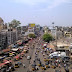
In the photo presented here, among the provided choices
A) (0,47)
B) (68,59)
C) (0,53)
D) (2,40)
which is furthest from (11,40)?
(68,59)

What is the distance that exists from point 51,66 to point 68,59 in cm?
558

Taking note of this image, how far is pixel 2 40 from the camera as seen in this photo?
134ft

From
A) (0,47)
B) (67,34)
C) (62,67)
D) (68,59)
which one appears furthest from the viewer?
(67,34)

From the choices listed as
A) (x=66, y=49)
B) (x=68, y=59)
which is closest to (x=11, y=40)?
(x=66, y=49)

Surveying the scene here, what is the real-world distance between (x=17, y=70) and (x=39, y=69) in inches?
130

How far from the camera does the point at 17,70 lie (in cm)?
2033

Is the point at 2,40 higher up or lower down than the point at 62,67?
higher up

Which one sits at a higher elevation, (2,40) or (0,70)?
(2,40)

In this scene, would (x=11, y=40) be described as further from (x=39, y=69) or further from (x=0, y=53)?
(x=39, y=69)

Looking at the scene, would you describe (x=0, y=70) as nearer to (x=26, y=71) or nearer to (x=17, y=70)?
(x=17, y=70)

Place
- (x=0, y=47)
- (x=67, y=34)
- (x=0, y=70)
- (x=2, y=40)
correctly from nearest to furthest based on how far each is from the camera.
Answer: (x=0, y=70) < (x=0, y=47) < (x=2, y=40) < (x=67, y=34)

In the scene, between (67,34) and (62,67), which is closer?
(62,67)

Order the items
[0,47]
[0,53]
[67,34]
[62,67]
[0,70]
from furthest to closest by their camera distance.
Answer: [67,34]
[0,47]
[0,53]
[62,67]
[0,70]

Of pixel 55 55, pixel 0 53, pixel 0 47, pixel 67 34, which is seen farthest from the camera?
pixel 67 34
